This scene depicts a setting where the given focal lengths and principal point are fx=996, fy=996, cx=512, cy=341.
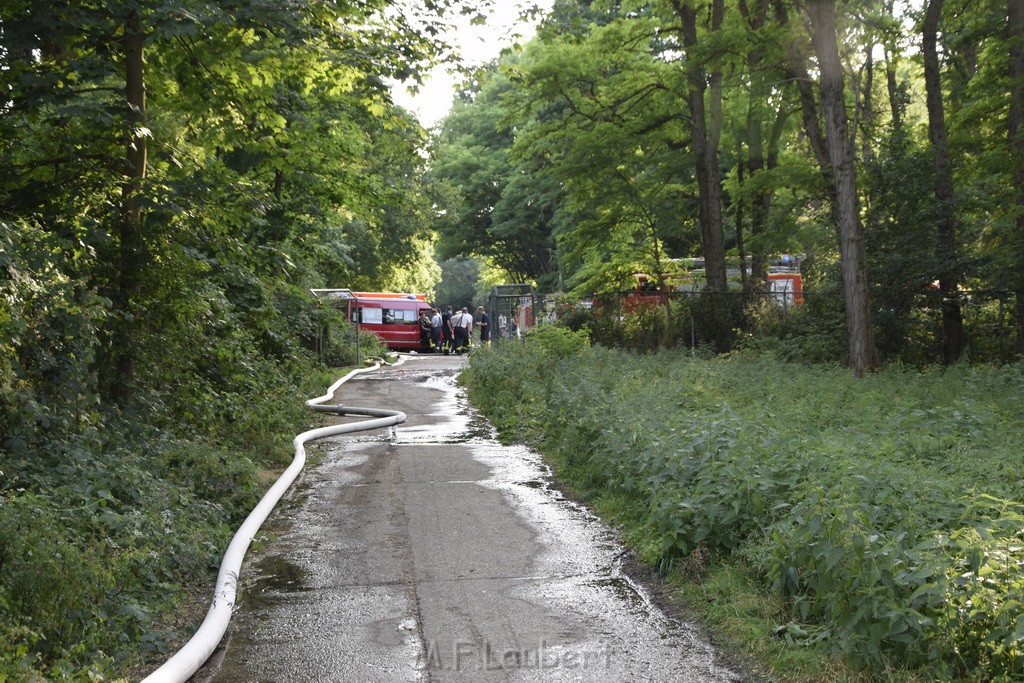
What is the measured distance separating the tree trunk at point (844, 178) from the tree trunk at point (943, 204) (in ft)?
12.5

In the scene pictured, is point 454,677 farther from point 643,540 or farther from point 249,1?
point 249,1

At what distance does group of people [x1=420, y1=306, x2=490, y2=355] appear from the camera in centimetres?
4165

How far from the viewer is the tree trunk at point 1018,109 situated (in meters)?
17.0

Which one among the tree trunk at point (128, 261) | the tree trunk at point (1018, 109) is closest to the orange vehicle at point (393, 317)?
the tree trunk at point (1018, 109)

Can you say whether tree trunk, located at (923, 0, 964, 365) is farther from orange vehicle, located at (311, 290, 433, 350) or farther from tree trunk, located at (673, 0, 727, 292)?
orange vehicle, located at (311, 290, 433, 350)

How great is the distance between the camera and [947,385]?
1309 centimetres

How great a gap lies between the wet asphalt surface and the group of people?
97.9 feet

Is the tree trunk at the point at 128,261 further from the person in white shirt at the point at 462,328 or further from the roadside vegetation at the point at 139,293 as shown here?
the person in white shirt at the point at 462,328

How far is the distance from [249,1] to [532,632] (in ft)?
21.4

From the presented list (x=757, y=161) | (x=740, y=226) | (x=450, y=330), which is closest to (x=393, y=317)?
(x=450, y=330)

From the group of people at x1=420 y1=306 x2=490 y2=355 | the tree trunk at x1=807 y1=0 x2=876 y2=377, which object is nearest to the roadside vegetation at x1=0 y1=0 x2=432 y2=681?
the tree trunk at x1=807 y1=0 x2=876 y2=377

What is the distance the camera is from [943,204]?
20.0 meters

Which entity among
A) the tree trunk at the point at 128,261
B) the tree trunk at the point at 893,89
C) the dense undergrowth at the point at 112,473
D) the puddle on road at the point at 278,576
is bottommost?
the puddle on road at the point at 278,576

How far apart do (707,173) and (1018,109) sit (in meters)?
8.48
